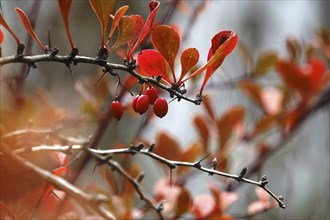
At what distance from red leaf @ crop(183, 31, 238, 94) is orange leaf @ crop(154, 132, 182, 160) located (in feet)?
2.06

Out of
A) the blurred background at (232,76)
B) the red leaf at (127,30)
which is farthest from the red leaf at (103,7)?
the blurred background at (232,76)

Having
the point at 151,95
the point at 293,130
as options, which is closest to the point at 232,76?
the point at 293,130

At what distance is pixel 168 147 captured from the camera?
1.32 metres

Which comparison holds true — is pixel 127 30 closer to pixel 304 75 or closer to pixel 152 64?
pixel 152 64

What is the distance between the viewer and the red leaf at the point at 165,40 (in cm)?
68

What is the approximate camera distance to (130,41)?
70 centimetres

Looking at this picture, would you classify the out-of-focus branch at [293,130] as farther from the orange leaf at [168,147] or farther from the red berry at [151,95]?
the red berry at [151,95]

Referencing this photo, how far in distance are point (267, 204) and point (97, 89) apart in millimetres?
513

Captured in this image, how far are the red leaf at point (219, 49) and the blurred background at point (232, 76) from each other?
0.68 m

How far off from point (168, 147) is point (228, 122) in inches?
6.1

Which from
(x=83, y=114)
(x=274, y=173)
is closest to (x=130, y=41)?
(x=83, y=114)

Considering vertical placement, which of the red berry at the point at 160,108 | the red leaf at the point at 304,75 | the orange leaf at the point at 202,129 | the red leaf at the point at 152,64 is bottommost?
the red berry at the point at 160,108

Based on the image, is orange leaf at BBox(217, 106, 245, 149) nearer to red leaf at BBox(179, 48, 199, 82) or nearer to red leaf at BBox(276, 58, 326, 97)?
red leaf at BBox(276, 58, 326, 97)

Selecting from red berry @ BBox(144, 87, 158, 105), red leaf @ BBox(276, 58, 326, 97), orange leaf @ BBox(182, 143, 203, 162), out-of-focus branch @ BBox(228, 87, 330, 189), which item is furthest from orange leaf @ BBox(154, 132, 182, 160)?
red berry @ BBox(144, 87, 158, 105)
